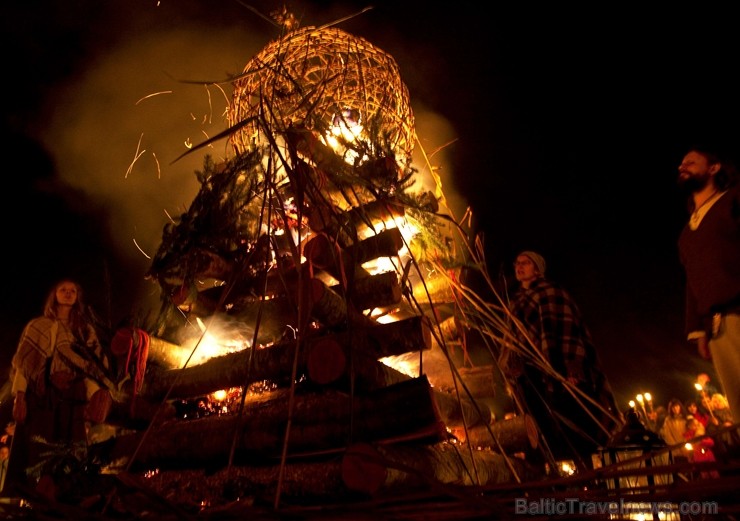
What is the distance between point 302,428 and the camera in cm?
229

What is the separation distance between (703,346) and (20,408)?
15.9 ft

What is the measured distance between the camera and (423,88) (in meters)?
6.26

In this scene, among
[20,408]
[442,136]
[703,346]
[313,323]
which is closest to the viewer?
[703,346]

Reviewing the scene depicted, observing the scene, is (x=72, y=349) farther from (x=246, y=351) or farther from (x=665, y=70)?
(x=665, y=70)

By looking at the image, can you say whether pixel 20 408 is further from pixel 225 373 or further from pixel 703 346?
pixel 703 346

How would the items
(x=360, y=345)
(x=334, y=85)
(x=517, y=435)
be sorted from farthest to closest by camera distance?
(x=334, y=85)
(x=517, y=435)
(x=360, y=345)

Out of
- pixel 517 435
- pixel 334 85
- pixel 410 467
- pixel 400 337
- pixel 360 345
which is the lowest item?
pixel 410 467

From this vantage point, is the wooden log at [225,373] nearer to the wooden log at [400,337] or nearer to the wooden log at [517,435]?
the wooden log at [400,337]

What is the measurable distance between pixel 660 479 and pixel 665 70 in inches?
247

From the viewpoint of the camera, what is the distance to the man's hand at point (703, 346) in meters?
2.82

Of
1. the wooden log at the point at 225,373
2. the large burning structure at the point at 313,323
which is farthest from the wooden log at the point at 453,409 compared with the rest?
the wooden log at the point at 225,373

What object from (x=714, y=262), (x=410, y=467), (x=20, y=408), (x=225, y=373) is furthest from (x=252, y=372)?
(x=714, y=262)

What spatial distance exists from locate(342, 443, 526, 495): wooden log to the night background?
225 centimetres

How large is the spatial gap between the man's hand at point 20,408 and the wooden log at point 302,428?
1.37 meters
